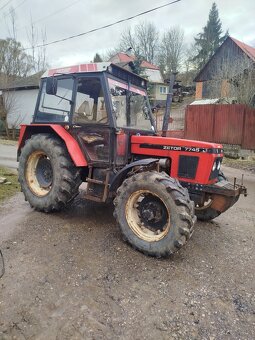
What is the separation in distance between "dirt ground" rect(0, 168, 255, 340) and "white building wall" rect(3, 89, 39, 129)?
2192cm

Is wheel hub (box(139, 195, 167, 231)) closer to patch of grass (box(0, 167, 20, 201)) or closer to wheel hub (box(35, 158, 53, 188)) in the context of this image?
wheel hub (box(35, 158, 53, 188))

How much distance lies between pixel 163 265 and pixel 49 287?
1.27 meters

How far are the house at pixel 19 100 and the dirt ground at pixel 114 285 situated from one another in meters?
21.6

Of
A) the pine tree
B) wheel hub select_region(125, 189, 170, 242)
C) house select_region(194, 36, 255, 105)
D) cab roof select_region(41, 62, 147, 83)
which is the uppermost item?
the pine tree

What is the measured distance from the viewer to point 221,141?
14.9 m

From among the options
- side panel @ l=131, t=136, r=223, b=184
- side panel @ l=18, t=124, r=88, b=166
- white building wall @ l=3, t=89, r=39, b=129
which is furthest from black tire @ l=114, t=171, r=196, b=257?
white building wall @ l=3, t=89, r=39, b=129

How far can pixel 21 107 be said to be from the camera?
997 inches

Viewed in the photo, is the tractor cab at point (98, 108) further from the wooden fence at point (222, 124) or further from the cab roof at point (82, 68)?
the wooden fence at point (222, 124)

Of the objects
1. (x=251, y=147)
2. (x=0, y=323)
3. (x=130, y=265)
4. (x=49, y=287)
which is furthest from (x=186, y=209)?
(x=251, y=147)

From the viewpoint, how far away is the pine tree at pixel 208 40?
165ft

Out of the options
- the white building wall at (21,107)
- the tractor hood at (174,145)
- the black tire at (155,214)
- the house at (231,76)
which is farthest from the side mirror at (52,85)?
the white building wall at (21,107)

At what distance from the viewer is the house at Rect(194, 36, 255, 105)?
1695cm

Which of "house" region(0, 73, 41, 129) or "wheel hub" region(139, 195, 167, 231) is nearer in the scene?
"wheel hub" region(139, 195, 167, 231)

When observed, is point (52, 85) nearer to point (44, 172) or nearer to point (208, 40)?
point (44, 172)
